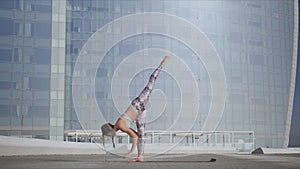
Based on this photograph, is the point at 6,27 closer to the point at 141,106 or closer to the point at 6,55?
the point at 6,55

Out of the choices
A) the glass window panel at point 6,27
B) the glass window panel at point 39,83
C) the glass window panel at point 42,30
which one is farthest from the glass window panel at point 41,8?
the glass window panel at point 39,83

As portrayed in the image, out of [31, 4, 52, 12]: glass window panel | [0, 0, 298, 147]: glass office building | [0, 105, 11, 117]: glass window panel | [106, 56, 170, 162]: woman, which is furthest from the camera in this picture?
[31, 4, 52, 12]: glass window panel

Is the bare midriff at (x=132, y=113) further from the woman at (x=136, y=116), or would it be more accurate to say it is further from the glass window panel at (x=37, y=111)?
the glass window panel at (x=37, y=111)

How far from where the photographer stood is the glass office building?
6675 cm

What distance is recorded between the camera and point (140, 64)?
71438mm

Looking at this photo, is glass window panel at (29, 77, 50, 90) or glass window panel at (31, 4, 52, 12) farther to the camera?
glass window panel at (31, 4, 52, 12)

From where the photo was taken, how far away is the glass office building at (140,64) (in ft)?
219

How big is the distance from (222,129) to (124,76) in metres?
18.7

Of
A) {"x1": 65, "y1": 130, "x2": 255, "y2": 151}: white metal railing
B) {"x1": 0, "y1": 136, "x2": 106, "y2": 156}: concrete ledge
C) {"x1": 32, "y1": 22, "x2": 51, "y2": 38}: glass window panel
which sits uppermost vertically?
{"x1": 32, "y1": 22, "x2": 51, "y2": 38}: glass window panel

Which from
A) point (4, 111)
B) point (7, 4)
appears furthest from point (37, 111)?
point (7, 4)

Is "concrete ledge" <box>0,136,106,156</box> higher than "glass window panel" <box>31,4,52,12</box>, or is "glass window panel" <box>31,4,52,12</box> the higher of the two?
"glass window panel" <box>31,4,52,12</box>

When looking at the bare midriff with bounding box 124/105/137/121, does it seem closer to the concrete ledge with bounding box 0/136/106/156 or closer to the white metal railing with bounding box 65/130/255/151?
the concrete ledge with bounding box 0/136/106/156

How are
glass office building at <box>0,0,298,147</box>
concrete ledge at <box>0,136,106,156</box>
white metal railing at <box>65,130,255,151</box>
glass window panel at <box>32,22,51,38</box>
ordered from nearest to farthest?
concrete ledge at <box>0,136,106,156</box>
white metal railing at <box>65,130,255,151</box>
glass office building at <box>0,0,298,147</box>
glass window panel at <box>32,22,51,38</box>

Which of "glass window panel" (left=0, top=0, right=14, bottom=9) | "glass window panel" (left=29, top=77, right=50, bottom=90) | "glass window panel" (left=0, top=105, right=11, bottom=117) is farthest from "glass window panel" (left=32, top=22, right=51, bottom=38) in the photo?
"glass window panel" (left=0, top=105, right=11, bottom=117)
